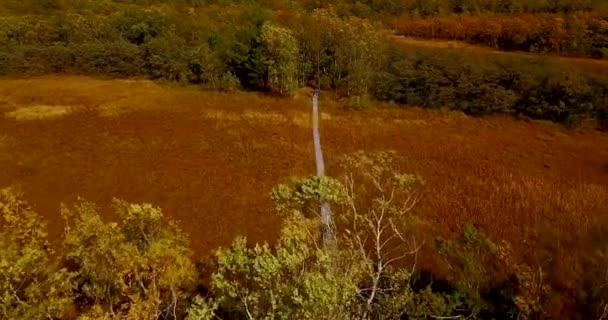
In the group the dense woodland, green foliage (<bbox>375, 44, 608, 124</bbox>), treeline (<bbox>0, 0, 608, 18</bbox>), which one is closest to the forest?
green foliage (<bbox>375, 44, 608, 124</bbox>)

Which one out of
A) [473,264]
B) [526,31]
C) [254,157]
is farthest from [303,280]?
[526,31]

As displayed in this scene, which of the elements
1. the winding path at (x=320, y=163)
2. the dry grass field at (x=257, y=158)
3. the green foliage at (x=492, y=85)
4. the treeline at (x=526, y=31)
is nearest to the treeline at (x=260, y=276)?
the winding path at (x=320, y=163)

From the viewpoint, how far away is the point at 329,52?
→ 67.6 meters

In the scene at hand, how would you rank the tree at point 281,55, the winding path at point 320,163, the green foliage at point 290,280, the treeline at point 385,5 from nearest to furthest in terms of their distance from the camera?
1. the green foliage at point 290,280
2. the winding path at point 320,163
3. the tree at point 281,55
4. the treeline at point 385,5

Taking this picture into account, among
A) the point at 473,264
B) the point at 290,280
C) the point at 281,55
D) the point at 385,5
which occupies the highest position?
the point at 385,5

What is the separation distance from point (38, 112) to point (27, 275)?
1786 inches

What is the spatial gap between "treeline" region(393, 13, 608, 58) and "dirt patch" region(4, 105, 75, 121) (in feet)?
183

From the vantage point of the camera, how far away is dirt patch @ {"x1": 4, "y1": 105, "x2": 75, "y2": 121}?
184 ft

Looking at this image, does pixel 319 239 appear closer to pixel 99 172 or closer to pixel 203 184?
pixel 203 184

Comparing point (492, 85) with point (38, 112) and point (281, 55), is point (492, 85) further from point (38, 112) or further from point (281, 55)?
point (38, 112)

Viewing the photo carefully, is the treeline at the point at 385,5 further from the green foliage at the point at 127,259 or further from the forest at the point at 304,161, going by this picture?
the green foliage at the point at 127,259

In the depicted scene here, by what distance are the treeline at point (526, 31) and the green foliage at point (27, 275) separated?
237 feet

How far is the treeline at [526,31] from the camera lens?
236 ft

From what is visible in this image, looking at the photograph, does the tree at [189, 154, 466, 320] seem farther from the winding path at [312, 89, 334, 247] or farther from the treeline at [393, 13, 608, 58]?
the treeline at [393, 13, 608, 58]
